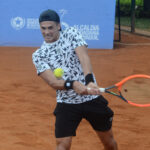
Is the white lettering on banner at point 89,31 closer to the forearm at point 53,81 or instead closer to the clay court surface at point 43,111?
the clay court surface at point 43,111

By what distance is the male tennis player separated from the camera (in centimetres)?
378

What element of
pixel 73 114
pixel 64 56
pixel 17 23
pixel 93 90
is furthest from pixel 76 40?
pixel 17 23

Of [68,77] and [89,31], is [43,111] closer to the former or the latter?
[68,77]

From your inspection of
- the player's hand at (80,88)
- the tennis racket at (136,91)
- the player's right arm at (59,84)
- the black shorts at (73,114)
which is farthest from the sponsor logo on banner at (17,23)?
the player's hand at (80,88)

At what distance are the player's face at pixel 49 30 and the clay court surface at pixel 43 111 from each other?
202cm

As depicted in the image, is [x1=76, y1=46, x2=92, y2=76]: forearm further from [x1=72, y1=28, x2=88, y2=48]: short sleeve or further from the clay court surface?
the clay court surface

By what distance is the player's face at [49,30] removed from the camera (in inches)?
149

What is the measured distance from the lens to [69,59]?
12.8 ft

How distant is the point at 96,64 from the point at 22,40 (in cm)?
354

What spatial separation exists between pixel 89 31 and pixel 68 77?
Result: 30.5ft

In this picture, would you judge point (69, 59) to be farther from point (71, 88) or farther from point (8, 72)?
point (8, 72)

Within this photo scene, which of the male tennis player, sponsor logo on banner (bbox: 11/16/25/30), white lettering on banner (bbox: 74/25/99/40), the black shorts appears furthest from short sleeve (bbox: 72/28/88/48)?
sponsor logo on banner (bbox: 11/16/25/30)

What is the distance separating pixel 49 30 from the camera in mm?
3795

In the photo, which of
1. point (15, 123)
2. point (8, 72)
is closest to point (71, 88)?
point (15, 123)
